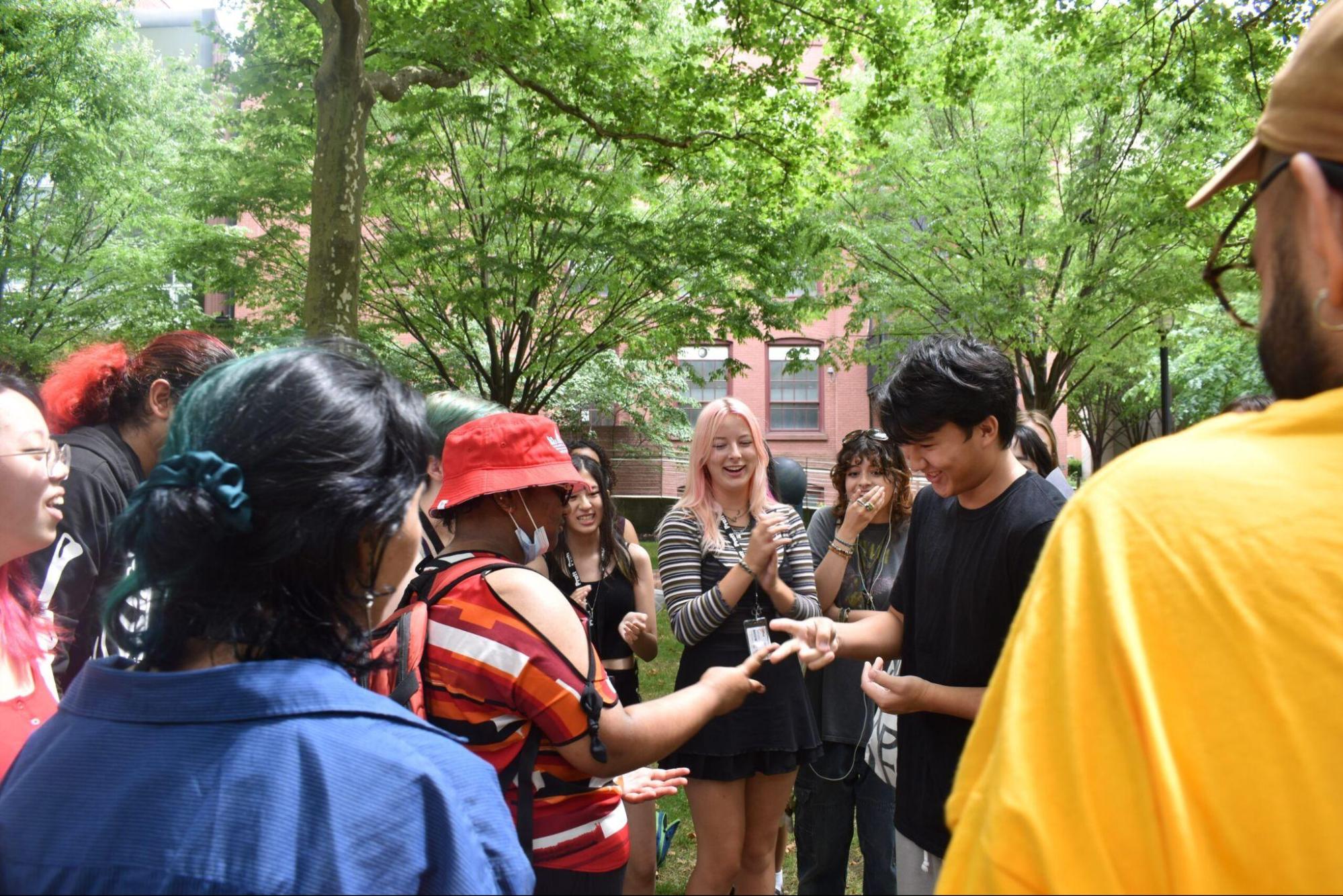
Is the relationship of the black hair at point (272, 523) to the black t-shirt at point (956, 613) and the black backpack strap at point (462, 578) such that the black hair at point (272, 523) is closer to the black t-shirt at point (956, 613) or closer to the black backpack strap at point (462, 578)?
the black backpack strap at point (462, 578)

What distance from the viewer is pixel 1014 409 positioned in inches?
108

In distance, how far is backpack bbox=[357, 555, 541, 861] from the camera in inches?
83.4

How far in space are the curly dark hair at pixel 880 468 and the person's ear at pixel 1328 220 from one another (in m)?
3.44

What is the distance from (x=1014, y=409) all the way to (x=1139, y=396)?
3094 cm

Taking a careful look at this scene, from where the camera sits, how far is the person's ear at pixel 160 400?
11.1 ft

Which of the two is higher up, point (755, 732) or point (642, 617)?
point (642, 617)

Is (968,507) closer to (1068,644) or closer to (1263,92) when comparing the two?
(1068,644)

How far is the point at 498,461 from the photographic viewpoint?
2525mm

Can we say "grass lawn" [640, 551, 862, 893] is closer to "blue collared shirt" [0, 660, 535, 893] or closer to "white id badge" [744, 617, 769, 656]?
"white id badge" [744, 617, 769, 656]

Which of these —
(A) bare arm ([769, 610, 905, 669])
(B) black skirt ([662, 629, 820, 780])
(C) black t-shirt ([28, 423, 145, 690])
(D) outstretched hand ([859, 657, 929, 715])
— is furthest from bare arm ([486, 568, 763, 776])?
(C) black t-shirt ([28, 423, 145, 690])

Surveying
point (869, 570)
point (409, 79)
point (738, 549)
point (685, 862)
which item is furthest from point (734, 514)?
point (409, 79)

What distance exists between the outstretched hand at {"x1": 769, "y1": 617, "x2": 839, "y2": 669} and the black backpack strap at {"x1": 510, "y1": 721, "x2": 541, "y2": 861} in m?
0.96

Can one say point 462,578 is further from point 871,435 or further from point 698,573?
point 871,435

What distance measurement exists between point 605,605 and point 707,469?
992 mm
